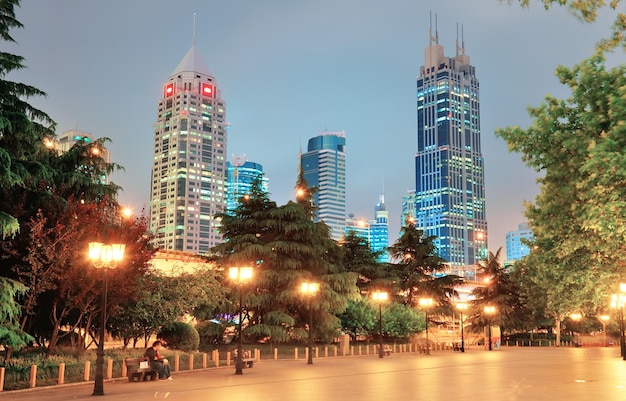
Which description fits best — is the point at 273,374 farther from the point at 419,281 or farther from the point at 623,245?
the point at 419,281

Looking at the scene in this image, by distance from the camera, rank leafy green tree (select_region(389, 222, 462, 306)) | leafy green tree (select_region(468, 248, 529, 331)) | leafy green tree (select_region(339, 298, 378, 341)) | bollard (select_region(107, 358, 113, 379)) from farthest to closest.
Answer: leafy green tree (select_region(468, 248, 529, 331)), leafy green tree (select_region(389, 222, 462, 306)), leafy green tree (select_region(339, 298, 378, 341)), bollard (select_region(107, 358, 113, 379))

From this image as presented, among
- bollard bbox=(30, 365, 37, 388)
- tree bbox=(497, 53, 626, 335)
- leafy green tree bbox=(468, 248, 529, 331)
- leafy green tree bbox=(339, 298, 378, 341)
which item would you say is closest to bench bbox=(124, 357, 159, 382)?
bollard bbox=(30, 365, 37, 388)

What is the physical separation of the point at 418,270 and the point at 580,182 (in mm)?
37062

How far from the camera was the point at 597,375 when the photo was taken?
2367 centimetres

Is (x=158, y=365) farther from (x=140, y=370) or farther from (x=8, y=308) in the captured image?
(x=8, y=308)

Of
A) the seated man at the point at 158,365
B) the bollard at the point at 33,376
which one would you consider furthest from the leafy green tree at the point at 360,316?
the bollard at the point at 33,376

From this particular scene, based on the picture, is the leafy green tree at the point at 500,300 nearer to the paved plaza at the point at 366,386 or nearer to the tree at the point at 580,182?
the tree at the point at 580,182

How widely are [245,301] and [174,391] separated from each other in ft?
69.3

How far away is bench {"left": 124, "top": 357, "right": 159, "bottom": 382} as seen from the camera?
72.1 feet

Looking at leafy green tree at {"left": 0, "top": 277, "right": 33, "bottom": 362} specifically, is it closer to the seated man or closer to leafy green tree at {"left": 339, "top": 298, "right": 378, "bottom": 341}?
the seated man

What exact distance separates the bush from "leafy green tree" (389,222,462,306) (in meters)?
25.5

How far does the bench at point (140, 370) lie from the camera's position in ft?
72.1

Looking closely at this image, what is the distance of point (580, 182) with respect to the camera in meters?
21.6

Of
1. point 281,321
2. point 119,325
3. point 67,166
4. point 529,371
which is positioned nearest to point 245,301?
point 281,321
